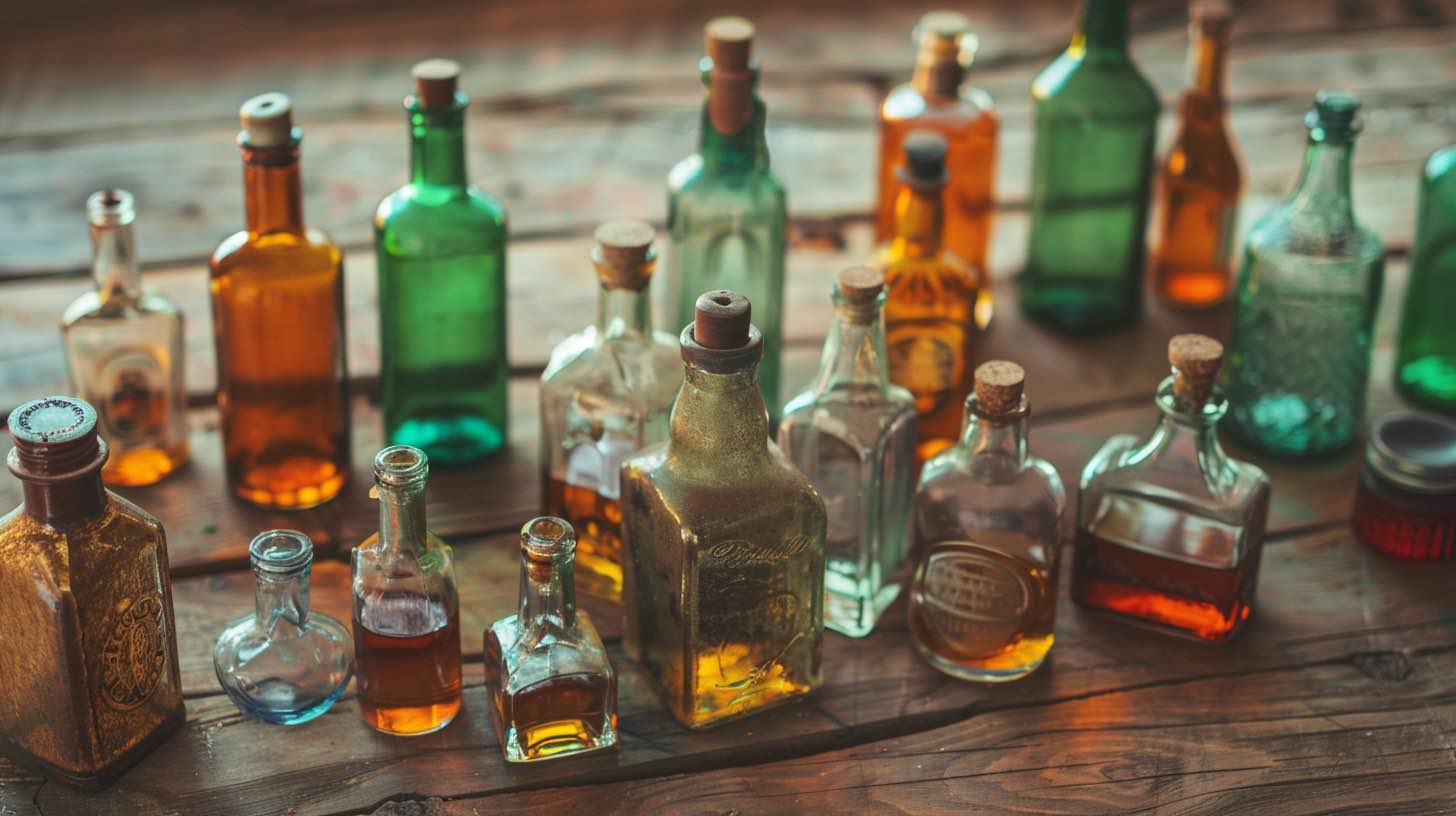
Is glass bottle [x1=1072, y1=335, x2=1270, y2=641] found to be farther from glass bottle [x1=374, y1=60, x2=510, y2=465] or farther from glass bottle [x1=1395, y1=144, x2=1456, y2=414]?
glass bottle [x1=374, y1=60, x2=510, y2=465]

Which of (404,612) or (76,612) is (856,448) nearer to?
(404,612)

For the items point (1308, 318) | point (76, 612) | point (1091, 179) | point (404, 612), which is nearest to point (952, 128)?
point (1091, 179)

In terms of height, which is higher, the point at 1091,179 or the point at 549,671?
the point at 1091,179

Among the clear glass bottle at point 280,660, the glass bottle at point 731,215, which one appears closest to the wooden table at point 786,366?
the clear glass bottle at point 280,660

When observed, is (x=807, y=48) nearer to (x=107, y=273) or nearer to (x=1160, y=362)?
(x=1160, y=362)

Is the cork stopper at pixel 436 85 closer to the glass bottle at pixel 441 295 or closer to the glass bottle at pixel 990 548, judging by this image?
the glass bottle at pixel 441 295

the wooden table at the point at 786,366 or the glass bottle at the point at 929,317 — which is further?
the glass bottle at the point at 929,317

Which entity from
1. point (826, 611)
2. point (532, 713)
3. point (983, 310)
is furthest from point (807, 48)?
point (532, 713)
